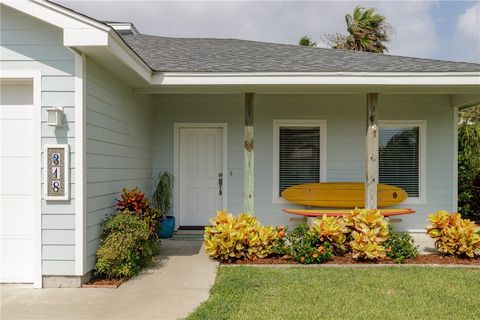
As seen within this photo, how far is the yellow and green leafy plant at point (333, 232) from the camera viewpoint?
521 cm

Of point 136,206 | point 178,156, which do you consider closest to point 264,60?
point 178,156

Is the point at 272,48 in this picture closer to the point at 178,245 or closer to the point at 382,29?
the point at 178,245

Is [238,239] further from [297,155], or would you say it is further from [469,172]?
[469,172]

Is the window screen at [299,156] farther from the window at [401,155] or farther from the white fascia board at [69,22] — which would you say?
the white fascia board at [69,22]

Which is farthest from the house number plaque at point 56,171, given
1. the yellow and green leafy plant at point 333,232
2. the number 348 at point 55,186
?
the yellow and green leafy plant at point 333,232

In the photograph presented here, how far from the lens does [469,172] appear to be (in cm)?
782

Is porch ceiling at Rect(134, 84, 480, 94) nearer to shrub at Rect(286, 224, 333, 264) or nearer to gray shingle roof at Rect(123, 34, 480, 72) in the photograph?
gray shingle roof at Rect(123, 34, 480, 72)

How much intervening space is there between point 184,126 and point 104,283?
366cm

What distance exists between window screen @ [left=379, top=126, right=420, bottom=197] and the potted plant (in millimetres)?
3991

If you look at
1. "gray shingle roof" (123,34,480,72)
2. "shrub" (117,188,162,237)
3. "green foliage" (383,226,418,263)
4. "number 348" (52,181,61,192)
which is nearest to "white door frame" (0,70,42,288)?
"number 348" (52,181,61,192)

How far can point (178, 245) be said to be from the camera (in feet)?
20.5

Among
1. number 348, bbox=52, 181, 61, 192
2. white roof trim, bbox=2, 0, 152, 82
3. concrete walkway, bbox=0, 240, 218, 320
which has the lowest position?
concrete walkway, bbox=0, 240, 218, 320

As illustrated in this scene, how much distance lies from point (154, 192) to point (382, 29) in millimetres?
12012

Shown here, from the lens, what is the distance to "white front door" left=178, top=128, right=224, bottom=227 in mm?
7418
